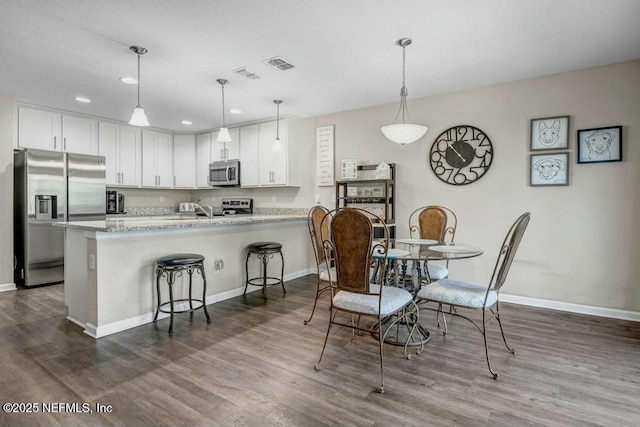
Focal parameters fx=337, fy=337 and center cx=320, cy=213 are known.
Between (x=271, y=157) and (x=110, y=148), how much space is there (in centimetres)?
261

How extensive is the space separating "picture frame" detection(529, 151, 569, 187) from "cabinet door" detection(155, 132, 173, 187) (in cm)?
570

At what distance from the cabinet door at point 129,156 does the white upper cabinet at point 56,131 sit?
404 millimetres

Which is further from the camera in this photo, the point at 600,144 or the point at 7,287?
the point at 7,287

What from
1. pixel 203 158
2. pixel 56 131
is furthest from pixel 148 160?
pixel 56 131

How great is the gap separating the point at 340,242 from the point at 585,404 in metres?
1.61

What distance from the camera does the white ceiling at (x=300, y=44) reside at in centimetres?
233

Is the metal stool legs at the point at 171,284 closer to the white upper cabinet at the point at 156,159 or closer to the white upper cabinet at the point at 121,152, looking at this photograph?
the white upper cabinet at the point at 121,152

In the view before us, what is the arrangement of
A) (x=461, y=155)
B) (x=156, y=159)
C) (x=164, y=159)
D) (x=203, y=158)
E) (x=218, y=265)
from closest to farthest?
(x=218, y=265) < (x=461, y=155) < (x=156, y=159) < (x=164, y=159) < (x=203, y=158)

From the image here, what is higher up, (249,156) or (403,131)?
(249,156)

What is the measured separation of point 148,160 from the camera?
5.94 m

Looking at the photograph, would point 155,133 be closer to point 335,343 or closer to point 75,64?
point 75,64

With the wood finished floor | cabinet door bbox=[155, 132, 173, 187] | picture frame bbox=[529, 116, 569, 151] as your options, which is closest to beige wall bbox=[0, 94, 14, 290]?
the wood finished floor

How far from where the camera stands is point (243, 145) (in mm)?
5645

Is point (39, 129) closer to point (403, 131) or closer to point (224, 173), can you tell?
point (224, 173)
